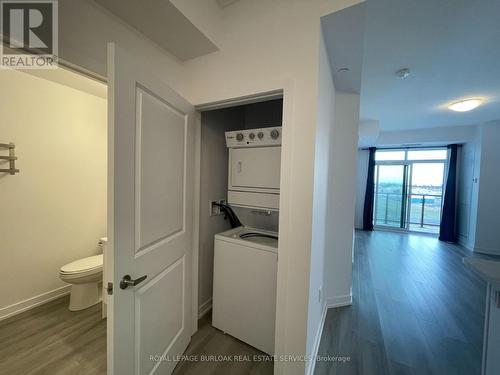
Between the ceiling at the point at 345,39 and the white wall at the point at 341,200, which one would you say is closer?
the ceiling at the point at 345,39

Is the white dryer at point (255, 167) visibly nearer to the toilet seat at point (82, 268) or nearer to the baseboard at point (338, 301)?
the baseboard at point (338, 301)

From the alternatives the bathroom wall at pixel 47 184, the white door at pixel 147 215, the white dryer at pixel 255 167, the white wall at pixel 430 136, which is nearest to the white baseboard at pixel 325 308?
the white door at pixel 147 215

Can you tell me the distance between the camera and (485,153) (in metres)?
3.94

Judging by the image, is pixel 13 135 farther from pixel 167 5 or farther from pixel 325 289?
pixel 325 289

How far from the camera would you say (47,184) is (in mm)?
2158

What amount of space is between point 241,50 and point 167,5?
486 millimetres

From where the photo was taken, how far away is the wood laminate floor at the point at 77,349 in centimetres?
140

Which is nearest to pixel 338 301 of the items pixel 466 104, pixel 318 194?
pixel 318 194

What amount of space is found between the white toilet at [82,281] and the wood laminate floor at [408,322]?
2162 millimetres

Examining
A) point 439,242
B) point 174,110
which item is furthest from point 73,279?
point 439,242

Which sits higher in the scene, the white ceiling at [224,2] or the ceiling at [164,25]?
the white ceiling at [224,2]

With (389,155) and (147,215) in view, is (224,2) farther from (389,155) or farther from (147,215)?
(389,155)

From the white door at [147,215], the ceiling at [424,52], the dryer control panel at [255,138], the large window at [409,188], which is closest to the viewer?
the white door at [147,215]

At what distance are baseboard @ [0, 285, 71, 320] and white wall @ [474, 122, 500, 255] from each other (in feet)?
22.3
